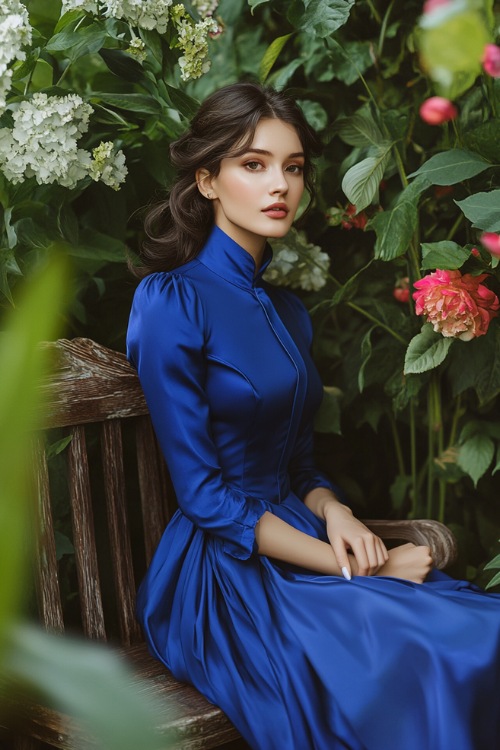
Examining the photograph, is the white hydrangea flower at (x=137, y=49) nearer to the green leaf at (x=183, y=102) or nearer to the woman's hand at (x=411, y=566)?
the green leaf at (x=183, y=102)

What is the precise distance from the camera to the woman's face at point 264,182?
1230mm

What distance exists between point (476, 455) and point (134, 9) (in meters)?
0.97

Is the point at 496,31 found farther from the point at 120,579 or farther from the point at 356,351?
the point at 120,579

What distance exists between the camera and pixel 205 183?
1295 mm

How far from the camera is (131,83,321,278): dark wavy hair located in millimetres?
1238

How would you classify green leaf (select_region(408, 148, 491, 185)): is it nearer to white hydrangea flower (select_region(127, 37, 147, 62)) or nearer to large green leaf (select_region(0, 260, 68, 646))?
white hydrangea flower (select_region(127, 37, 147, 62))

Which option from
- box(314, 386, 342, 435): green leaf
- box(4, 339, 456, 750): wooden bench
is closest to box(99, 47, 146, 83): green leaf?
box(4, 339, 456, 750): wooden bench

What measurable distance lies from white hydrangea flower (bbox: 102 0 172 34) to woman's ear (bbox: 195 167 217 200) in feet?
0.76

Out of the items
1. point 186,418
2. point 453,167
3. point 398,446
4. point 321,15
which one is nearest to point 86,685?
point 186,418

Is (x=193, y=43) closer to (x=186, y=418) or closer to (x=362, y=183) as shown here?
(x=362, y=183)

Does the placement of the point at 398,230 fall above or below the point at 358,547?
above

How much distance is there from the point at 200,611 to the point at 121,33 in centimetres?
92

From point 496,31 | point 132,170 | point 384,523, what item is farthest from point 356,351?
point 496,31

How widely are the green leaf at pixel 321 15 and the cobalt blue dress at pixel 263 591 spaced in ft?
1.24
